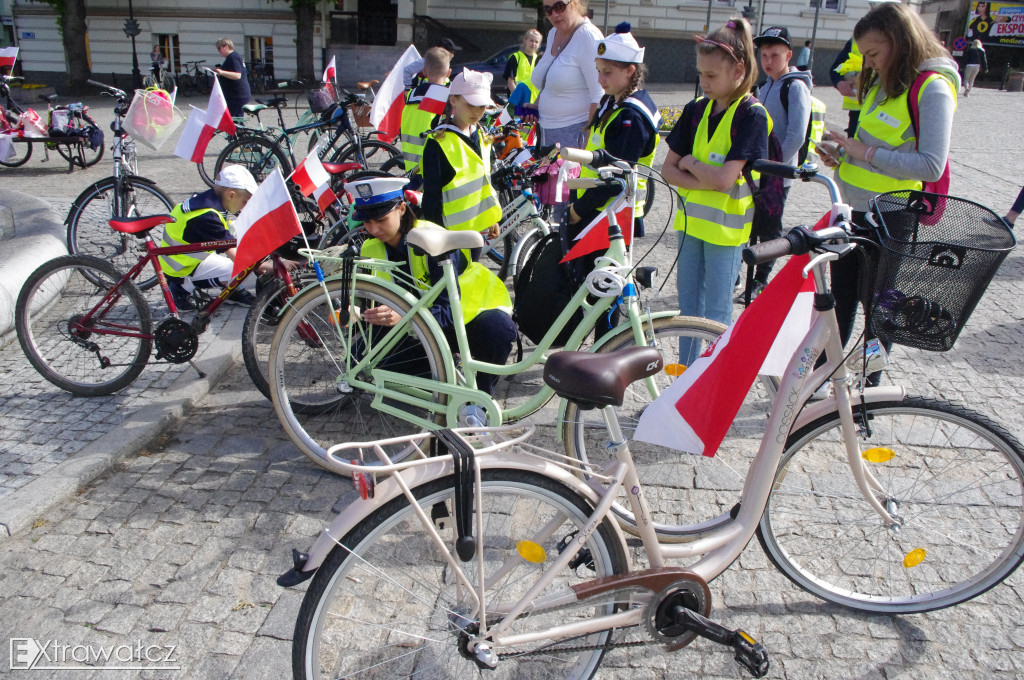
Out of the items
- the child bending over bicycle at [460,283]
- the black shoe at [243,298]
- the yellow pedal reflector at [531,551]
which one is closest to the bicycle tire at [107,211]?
the black shoe at [243,298]

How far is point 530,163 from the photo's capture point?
659 centimetres

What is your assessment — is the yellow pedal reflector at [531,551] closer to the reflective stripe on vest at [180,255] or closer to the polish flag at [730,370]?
the polish flag at [730,370]

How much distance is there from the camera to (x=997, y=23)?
32.3 m

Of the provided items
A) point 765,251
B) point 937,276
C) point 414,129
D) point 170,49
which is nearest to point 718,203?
point 937,276

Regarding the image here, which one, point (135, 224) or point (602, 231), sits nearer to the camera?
point (602, 231)

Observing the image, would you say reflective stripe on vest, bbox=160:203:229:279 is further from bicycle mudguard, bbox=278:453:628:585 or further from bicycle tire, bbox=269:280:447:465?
bicycle mudguard, bbox=278:453:628:585

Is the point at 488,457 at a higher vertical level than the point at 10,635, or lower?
higher

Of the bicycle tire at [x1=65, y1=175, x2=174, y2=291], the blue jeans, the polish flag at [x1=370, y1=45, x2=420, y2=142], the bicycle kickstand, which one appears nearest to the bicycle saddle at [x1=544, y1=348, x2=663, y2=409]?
the bicycle kickstand

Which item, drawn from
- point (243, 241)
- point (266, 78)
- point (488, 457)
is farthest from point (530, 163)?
point (266, 78)

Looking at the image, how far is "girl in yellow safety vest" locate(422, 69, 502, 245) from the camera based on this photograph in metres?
4.12

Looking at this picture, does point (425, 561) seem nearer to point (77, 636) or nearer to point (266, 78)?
point (77, 636)

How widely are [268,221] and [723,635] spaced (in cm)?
261

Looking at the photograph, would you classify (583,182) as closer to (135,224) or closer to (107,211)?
(135,224)

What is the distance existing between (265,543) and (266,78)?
26.3 metres
